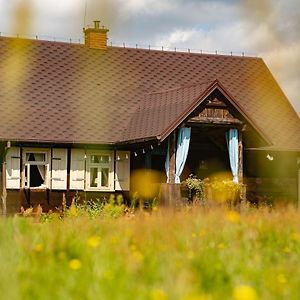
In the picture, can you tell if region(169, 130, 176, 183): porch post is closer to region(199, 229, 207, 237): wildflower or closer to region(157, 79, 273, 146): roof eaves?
region(157, 79, 273, 146): roof eaves

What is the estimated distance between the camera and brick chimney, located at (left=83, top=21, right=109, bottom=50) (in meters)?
26.3

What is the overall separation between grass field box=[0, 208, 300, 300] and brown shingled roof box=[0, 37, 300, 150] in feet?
35.5

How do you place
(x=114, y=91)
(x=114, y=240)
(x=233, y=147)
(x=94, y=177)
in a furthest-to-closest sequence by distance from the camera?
(x=114, y=91) < (x=94, y=177) < (x=233, y=147) < (x=114, y=240)

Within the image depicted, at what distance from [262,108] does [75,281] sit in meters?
20.7

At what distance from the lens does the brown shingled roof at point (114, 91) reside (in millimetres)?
21750

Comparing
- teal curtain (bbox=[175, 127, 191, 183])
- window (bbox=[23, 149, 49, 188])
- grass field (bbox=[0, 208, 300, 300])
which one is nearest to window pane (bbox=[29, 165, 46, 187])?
window (bbox=[23, 149, 49, 188])

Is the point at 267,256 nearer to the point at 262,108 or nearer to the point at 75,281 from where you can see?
the point at 75,281

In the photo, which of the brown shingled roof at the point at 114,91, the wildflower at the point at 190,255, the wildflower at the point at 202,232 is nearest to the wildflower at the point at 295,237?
the wildflower at the point at 202,232

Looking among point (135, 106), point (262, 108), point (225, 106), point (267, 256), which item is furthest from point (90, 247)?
point (262, 108)

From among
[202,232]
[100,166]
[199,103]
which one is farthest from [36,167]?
[202,232]

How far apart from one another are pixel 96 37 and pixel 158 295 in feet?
72.6

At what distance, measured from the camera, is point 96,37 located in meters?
26.4

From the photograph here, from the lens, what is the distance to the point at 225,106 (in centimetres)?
2047

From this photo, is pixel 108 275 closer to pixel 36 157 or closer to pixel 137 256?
pixel 137 256
